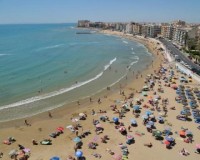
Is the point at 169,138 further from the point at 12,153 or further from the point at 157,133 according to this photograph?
the point at 12,153

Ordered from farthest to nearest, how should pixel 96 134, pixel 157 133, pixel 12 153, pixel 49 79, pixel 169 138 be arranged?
1. pixel 49 79
2. pixel 96 134
3. pixel 157 133
4. pixel 169 138
5. pixel 12 153

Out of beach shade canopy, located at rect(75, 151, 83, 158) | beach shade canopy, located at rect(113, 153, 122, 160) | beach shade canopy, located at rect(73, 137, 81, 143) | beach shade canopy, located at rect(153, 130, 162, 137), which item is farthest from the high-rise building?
beach shade canopy, located at rect(75, 151, 83, 158)

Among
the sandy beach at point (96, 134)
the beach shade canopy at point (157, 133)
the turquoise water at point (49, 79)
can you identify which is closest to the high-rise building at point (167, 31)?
the turquoise water at point (49, 79)

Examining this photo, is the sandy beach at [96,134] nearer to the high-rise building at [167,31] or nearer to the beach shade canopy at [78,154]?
the beach shade canopy at [78,154]

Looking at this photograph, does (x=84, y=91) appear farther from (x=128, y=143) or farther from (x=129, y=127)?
(x=128, y=143)

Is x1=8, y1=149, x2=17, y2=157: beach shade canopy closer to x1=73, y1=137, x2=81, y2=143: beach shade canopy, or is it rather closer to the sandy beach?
the sandy beach

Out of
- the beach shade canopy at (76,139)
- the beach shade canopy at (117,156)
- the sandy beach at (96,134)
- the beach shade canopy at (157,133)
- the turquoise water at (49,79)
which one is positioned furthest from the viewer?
the turquoise water at (49,79)

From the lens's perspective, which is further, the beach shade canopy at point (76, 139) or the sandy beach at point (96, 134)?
the beach shade canopy at point (76, 139)

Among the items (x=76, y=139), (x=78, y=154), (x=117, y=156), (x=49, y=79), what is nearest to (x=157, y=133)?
(x=117, y=156)

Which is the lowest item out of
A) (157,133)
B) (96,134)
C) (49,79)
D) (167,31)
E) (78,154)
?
(96,134)

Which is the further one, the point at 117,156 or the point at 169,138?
the point at 169,138

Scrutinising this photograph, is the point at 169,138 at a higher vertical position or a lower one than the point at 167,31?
lower
